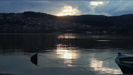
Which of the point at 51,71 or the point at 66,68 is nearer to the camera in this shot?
the point at 51,71

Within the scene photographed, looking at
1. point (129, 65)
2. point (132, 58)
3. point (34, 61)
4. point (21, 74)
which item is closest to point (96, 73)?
point (129, 65)

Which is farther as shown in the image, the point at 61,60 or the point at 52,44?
the point at 52,44

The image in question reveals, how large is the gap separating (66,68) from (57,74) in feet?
9.22

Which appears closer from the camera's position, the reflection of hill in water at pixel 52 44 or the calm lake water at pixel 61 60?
the calm lake water at pixel 61 60

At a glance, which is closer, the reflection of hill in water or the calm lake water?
the calm lake water

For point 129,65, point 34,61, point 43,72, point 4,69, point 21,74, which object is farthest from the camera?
point 34,61

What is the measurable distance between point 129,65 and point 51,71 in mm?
7644

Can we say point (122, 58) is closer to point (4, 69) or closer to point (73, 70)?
point (73, 70)

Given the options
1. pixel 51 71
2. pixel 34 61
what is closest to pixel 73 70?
pixel 51 71

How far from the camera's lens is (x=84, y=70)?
18.0 meters

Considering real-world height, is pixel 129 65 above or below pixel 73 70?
above

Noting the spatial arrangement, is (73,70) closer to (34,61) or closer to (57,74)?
(57,74)

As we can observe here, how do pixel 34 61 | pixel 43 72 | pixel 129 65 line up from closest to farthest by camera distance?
1. pixel 129 65
2. pixel 43 72
3. pixel 34 61

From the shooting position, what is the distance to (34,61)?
22.7 metres
